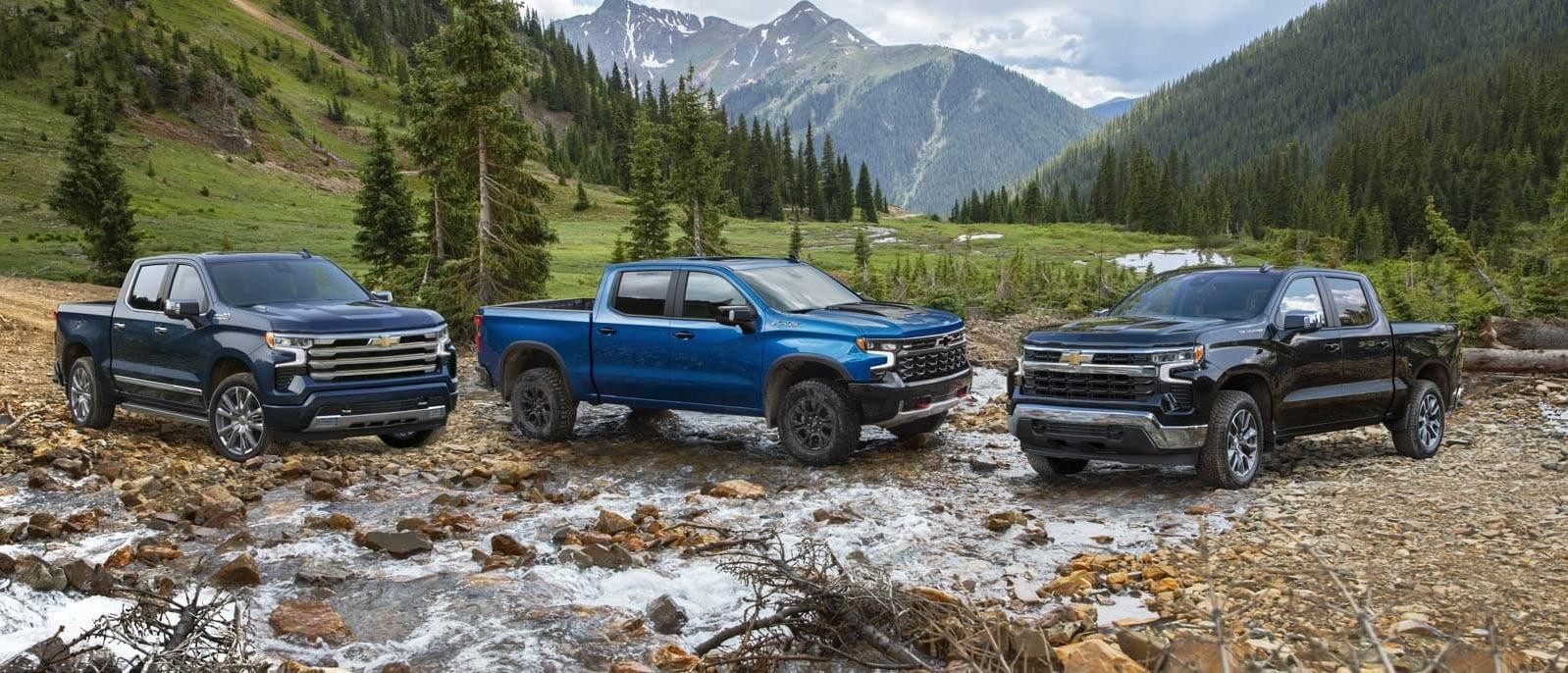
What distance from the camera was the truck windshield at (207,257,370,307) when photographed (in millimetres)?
11070

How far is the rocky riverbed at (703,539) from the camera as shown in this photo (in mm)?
5699

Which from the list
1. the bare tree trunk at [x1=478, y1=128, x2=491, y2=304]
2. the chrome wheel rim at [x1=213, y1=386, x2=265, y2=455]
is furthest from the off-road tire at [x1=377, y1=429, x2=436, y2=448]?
the bare tree trunk at [x1=478, y1=128, x2=491, y2=304]

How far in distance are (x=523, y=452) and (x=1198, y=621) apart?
322 inches

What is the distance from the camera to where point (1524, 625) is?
528cm

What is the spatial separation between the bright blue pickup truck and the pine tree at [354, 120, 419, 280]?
24.6 metres

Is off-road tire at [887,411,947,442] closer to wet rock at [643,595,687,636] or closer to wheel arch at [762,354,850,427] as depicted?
wheel arch at [762,354,850,427]

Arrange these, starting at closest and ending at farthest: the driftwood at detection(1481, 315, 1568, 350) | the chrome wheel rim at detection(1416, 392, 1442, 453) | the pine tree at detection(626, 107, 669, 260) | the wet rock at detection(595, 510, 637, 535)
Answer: the wet rock at detection(595, 510, 637, 535)
the chrome wheel rim at detection(1416, 392, 1442, 453)
the driftwood at detection(1481, 315, 1568, 350)
the pine tree at detection(626, 107, 669, 260)

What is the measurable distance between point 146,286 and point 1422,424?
13937 mm

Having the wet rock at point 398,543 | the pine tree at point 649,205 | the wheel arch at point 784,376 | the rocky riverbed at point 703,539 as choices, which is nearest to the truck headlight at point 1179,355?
the rocky riverbed at point 703,539

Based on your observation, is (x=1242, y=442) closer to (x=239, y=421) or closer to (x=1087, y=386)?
(x=1087, y=386)

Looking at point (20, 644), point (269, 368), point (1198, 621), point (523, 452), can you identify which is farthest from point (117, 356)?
point (1198, 621)

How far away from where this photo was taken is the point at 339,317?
34.7 ft

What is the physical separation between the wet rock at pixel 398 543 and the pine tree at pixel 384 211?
2894 cm

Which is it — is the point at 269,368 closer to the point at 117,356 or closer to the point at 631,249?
the point at 117,356
